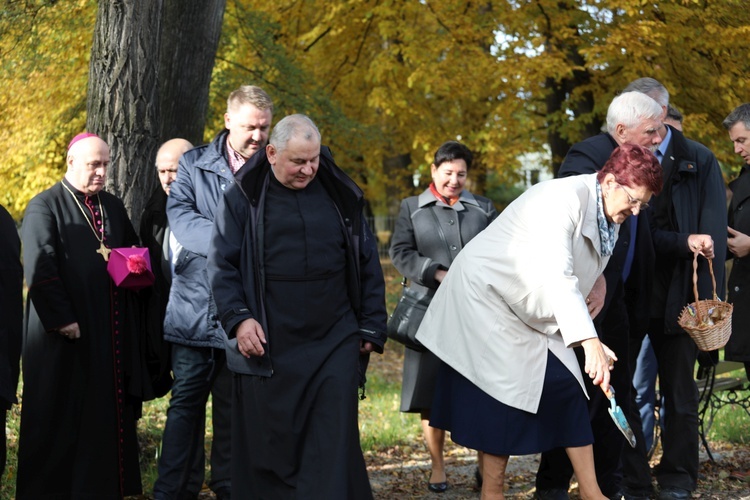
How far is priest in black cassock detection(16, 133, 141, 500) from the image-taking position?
5508 millimetres

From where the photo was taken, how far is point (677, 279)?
239 inches

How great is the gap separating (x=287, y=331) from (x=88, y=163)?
162cm

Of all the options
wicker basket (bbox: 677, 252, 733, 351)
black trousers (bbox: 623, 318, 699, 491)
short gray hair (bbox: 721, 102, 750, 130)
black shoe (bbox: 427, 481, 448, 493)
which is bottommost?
black shoe (bbox: 427, 481, 448, 493)

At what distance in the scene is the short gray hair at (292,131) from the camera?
4.86m

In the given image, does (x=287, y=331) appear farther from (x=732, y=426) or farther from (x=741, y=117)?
(x=732, y=426)

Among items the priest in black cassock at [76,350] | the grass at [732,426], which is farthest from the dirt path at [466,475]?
the priest in black cassock at [76,350]

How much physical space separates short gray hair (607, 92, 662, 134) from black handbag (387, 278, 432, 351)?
1744mm

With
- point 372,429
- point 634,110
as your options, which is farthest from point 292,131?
point 372,429

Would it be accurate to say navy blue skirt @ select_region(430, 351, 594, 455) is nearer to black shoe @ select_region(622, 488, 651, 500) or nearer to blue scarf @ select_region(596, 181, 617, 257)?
blue scarf @ select_region(596, 181, 617, 257)

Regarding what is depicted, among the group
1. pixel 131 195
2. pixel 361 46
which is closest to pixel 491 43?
pixel 361 46

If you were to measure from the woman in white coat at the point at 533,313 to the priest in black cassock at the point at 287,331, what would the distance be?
614 mm

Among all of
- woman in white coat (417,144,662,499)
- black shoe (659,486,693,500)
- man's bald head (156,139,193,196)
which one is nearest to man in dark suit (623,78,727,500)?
black shoe (659,486,693,500)

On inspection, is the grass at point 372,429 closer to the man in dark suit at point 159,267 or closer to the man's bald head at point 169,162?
the man in dark suit at point 159,267

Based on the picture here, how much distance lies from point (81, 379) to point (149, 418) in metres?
2.62
